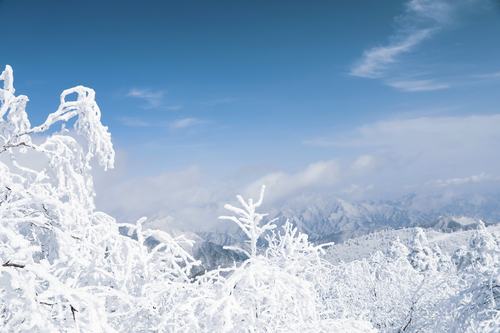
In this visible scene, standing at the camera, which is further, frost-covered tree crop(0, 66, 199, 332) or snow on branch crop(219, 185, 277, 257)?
snow on branch crop(219, 185, 277, 257)

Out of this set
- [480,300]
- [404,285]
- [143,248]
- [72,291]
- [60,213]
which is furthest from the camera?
[404,285]

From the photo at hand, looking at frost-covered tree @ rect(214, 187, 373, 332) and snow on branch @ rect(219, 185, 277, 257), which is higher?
snow on branch @ rect(219, 185, 277, 257)

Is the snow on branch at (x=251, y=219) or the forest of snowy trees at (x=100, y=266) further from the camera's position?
the snow on branch at (x=251, y=219)

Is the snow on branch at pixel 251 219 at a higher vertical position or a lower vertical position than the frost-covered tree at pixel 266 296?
higher

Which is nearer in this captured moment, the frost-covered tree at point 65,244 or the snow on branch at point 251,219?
the frost-covered tree at point 65,244

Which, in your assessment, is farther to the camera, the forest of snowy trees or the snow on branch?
the snow on branch

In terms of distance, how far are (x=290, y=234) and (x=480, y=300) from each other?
752cm

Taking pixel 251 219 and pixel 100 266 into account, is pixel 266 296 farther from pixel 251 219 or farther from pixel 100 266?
pixel 100 266

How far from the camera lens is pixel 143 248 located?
6.70 metres

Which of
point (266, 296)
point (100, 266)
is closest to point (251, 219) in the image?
point (266, 296)

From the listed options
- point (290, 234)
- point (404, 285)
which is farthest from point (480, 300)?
point (404, 285)

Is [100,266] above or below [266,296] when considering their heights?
above

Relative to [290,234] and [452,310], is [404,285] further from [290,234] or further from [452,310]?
[290,234]

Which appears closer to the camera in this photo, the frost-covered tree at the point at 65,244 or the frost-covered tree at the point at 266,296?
the frost-covered tree at the point at 65,244
